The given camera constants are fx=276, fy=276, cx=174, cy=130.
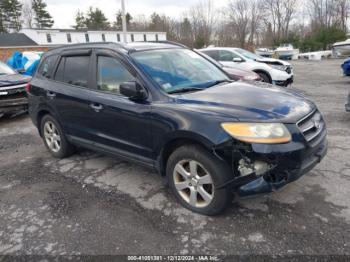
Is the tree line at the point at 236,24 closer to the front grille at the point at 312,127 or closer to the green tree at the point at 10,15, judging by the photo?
the green tree at the point at 10,15

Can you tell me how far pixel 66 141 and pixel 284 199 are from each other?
3.29 m

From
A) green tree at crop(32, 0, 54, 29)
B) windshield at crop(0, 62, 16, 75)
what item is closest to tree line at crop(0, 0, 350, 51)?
green tree at crop(32, 0, 54, 29)

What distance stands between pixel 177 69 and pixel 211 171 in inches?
57.4

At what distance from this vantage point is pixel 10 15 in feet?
181

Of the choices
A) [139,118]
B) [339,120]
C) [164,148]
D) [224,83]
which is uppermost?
[224,83]

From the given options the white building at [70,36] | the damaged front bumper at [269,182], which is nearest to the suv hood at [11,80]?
the damaged front bumper at [269,182]

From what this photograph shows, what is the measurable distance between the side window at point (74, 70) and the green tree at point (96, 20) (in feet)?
209

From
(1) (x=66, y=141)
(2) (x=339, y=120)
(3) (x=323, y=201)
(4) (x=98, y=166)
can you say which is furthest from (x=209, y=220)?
(2) (x=339, y=120)

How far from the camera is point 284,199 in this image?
3.07 meters

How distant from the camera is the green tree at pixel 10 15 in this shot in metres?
53.7

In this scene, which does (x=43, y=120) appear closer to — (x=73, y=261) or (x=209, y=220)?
(x=73, y=261)

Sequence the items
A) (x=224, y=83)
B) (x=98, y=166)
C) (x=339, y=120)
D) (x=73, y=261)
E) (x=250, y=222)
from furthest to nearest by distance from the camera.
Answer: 1. (x=339, y=120)
2. (x=98, y=166)
3. (x=224, y=83)
4. (x=250, y=222)
5. (x=73, y=261)

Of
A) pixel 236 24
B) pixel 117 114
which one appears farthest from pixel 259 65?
pixel 236 24

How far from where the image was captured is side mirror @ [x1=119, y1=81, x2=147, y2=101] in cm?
296
